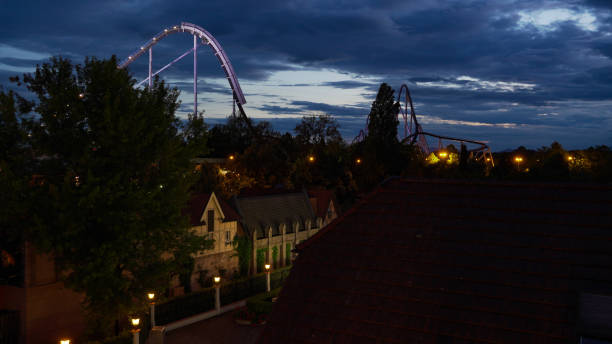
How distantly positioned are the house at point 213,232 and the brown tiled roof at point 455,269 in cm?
1753

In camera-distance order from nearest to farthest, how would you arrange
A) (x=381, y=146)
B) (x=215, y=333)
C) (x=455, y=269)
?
(x=455, y=269)
(x=215, y=333)
(x=381, y=146)

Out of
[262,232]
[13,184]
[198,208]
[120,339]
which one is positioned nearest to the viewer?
[13,184]

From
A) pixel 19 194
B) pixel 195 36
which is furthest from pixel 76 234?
pixel 195 36

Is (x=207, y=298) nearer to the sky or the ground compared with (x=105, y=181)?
nearer to the ground

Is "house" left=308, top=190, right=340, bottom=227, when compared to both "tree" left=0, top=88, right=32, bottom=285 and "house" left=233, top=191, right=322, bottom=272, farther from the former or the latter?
"tree" left=0, top=88, right=32, bottom=285

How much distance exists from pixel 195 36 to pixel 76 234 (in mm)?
46809

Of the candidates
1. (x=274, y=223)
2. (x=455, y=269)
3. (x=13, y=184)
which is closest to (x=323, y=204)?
(x=274, y=223)

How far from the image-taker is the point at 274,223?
34.8 metres

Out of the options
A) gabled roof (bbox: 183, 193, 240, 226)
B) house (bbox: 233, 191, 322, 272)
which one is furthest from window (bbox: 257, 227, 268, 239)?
gabled roof (bbox: 183, 193, 240, 226)

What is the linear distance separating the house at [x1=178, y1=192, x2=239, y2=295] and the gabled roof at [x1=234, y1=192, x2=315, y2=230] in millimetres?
1563

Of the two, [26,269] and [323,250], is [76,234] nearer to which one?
[26,269]

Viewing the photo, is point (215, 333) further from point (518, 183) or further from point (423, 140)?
point (423, 140)

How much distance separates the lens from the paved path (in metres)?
21.4

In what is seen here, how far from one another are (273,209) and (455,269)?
2605cm
